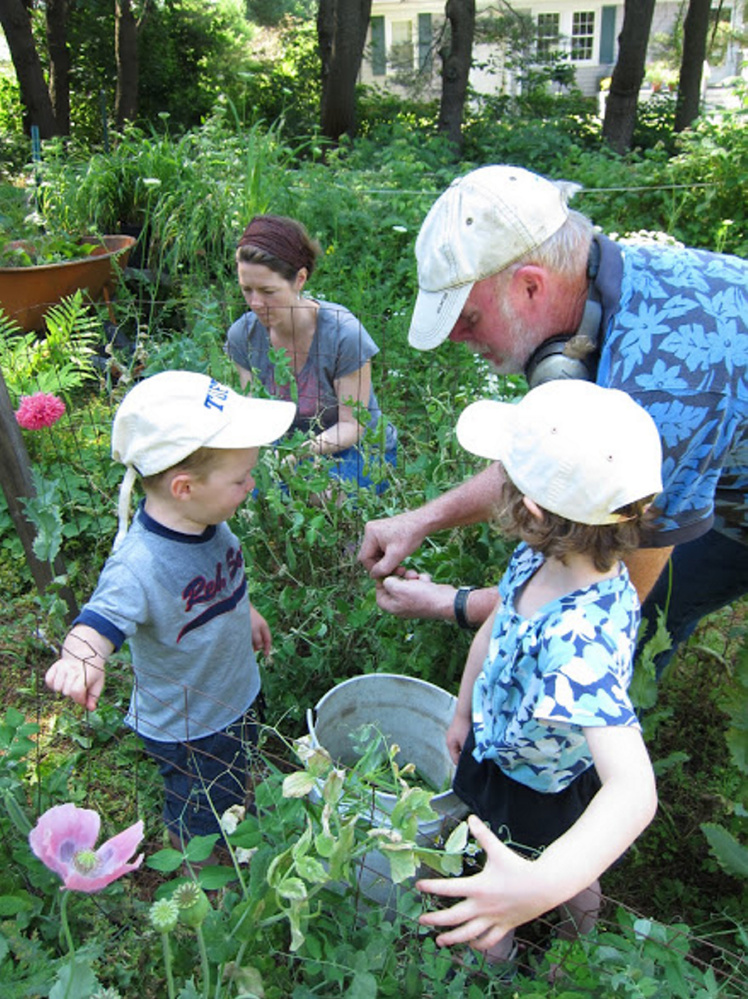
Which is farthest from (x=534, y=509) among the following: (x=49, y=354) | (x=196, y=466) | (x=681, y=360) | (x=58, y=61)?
(x=58, y=61)

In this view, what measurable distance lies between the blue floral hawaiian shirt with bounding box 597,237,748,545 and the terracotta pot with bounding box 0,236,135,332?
10.9 feet

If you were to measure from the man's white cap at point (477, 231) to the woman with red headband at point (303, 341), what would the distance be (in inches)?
40.7

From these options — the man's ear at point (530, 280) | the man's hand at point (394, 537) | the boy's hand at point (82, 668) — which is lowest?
the man's hand at point (394, 537)

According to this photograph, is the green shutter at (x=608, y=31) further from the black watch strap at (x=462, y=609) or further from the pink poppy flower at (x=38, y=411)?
the black watch strap at (x=462, y=609)

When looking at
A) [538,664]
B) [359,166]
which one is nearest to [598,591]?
[538,664]

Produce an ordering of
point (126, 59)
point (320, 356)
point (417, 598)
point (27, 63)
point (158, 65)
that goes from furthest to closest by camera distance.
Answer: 1. point (158, 65)
2. point (126, 59)
3. point (27, 63)
4. point (320, 356)
5. point (417, 598)

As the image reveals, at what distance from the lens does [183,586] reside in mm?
1799

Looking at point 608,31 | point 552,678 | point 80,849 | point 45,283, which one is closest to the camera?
point 80,849

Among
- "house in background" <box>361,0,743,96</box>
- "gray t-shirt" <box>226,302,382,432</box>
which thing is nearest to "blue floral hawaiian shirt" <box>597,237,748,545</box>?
"gray t-shirt" <box>226,302,382,432</box>

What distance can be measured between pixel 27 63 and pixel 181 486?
10925mm

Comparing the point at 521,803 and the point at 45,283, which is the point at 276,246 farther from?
the point at 45,283

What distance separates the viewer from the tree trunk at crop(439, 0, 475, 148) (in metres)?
10.4

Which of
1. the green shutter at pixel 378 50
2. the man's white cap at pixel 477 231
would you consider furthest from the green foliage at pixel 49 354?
the green shutter at pixel 378 50

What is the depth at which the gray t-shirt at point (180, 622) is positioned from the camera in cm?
172
